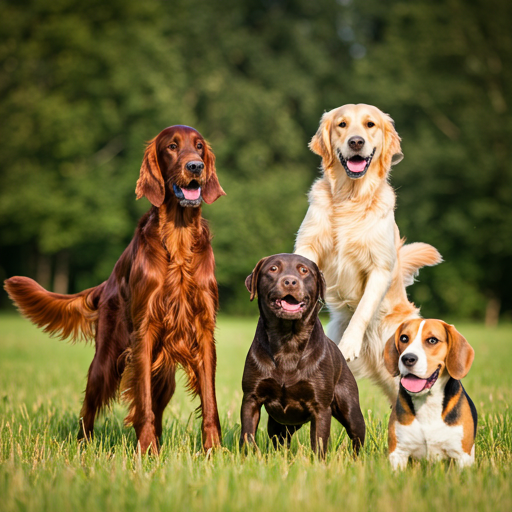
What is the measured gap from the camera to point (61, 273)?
86.9ft

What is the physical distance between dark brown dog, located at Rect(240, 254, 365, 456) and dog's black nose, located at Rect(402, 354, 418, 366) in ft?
1.74

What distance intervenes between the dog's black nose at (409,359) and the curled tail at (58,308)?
93.5 inches

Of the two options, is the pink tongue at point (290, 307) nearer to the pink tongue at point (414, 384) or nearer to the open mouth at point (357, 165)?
the pink tongue at point (414, 384)

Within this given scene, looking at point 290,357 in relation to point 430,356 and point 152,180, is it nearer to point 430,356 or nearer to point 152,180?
point 430,356

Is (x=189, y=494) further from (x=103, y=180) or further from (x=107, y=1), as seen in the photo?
(x=107, y=1)

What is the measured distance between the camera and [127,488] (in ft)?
9.52

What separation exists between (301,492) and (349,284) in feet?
7.01

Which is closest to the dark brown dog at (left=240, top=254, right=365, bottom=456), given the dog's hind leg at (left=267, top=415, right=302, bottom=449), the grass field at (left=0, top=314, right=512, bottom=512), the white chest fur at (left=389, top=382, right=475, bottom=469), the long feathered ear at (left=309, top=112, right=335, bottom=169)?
the grass field at (left=0, top=314, right=512, bottom=512)

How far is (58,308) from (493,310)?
24.0 metres

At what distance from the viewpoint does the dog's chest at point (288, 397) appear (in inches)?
143

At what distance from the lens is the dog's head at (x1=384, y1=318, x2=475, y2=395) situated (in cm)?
331

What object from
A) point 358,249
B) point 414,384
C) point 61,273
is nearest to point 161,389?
point 358,249

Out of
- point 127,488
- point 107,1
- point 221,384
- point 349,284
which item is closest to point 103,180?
point 107,1

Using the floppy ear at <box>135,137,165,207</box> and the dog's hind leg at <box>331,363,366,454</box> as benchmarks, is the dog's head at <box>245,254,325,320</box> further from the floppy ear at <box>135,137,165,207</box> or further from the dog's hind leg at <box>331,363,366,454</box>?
→ the floppy ear at <box>135,137,165,207</box>
